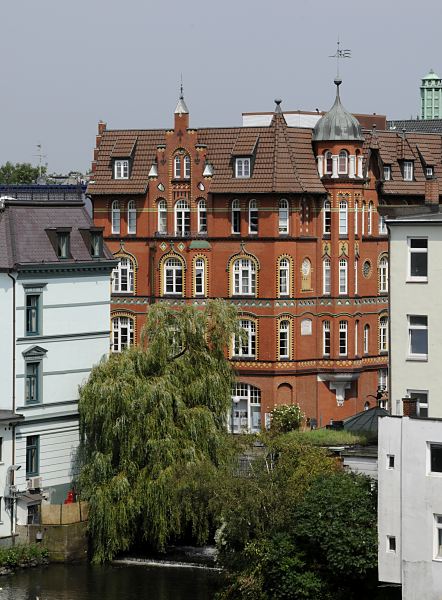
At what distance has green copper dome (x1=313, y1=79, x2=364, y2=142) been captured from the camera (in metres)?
98.4

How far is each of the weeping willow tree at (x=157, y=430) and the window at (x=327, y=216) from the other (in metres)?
21.6

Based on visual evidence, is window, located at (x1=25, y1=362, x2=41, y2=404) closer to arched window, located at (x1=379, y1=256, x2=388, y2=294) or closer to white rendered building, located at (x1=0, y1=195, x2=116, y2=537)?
white rendered building, located at (x1=0, y1=195, x2=116, y2=537)

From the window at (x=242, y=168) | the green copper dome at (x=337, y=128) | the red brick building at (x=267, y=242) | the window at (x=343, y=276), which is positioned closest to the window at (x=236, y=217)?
the red brick building at (x=267, y=242)

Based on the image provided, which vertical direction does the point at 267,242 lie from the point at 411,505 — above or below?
above

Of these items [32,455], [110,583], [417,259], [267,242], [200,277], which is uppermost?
[267,242]

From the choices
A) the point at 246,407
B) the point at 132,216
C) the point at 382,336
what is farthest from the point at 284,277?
the point at 132,216

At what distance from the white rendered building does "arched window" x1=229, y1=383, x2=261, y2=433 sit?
63.1 ft

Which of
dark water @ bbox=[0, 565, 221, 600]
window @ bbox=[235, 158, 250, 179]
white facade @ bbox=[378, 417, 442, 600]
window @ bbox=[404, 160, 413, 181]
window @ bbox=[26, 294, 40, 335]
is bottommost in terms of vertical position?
dark water @ bbox=[0, 565, 221, 600]

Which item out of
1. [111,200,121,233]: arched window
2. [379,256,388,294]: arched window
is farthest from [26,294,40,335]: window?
[379,256,388,294]: arched window

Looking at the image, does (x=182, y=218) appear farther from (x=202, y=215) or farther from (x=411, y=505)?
(x=411, y=505)

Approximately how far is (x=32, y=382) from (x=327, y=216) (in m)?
27.3

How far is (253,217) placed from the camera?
97.6 m

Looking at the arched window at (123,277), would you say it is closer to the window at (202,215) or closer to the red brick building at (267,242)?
the red brick building at (267,242)

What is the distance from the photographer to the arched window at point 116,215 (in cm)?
10112
